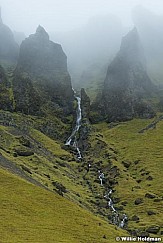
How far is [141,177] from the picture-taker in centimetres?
14488

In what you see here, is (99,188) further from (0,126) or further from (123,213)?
(0,126)

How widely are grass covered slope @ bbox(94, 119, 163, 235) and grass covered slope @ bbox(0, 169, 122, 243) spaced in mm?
22861

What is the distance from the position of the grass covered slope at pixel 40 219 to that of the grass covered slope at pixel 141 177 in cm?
2286

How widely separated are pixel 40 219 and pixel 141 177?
79775 millimetres

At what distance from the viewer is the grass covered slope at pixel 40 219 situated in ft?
209

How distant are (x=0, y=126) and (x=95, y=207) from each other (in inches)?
2710

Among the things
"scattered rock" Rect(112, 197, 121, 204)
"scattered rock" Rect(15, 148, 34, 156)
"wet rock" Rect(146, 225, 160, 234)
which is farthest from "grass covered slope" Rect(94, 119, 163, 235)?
"scattered rock" Rect(15, 148, 34, 156)

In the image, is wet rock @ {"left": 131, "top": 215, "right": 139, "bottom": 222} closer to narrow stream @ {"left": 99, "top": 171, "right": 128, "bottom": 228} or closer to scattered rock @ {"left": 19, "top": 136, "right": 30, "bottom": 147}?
narrow stream @ {"left": 99, "top": 171, "right": 128, "bottom": 228}

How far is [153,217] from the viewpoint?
102 metres

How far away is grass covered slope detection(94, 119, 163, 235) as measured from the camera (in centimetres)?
10419

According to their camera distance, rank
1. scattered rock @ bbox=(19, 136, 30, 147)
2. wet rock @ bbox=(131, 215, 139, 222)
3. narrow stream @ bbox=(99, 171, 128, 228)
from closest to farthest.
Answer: narrow stream @ bbox=(99, 171, 128, 228) → wet rock @ bbox=(131, 215, 139, 222) → scattered rock @ bbox=(19, 136, 30, 147)

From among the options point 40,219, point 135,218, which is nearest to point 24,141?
point 135,218

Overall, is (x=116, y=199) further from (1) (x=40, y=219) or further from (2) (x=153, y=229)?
(1) (x=40, y=219)

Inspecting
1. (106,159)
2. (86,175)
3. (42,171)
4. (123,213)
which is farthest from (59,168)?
(123,213)
